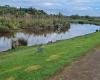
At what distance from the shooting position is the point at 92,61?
63.8 feet

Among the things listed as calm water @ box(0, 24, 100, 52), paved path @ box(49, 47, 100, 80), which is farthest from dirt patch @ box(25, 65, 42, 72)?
calm water @ box(0, 24, 100, 52)

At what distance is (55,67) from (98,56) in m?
5.13

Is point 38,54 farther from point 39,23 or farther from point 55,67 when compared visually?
point 39,23

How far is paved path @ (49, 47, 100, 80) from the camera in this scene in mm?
15111

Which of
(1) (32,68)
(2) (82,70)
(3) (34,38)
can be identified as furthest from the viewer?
(3) (34,38)

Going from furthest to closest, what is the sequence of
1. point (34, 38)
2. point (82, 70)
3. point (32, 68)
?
1. point (34, 38)
2. point (32, 68)
3. point (82, 70)

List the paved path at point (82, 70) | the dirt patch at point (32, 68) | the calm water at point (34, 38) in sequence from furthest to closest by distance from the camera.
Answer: the calm water at point (34, 38)
the dirt patch at point (32, 68)
the paved path at point (82, 70)

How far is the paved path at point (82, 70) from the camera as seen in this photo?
15.1m

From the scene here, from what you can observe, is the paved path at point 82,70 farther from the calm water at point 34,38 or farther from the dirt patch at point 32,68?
the calm water at point 34,38

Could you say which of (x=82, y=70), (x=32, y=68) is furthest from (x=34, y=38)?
(x=82, y=70)

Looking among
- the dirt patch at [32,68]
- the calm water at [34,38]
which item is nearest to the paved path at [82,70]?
the dirt patch at [32,68]

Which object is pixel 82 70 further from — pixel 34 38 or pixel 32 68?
pixel 34 38

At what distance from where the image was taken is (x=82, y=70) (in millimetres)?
16688

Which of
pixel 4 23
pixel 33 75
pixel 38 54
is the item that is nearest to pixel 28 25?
pixel 4 23
